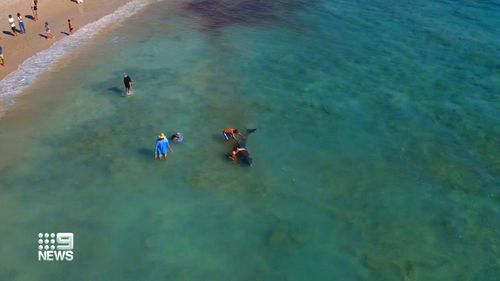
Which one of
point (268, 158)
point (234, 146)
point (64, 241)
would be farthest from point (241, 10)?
point (64, 241)

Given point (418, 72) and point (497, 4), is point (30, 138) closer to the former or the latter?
point (418, 72)

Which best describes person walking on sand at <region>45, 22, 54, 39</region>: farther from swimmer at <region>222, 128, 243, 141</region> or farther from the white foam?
swimmer at <region>222, 128, 243, 141</region>

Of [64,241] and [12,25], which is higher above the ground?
[12,25]

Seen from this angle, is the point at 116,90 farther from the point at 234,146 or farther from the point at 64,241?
the point at 64,241

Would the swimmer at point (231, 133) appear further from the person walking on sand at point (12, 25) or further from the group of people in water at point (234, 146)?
the person walking on sand at point (12, 25)

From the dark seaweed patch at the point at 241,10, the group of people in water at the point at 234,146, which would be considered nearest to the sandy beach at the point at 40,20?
the dark seaweed patch at the point at 241,10

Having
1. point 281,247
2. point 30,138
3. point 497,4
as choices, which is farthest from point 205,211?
point 497,4
